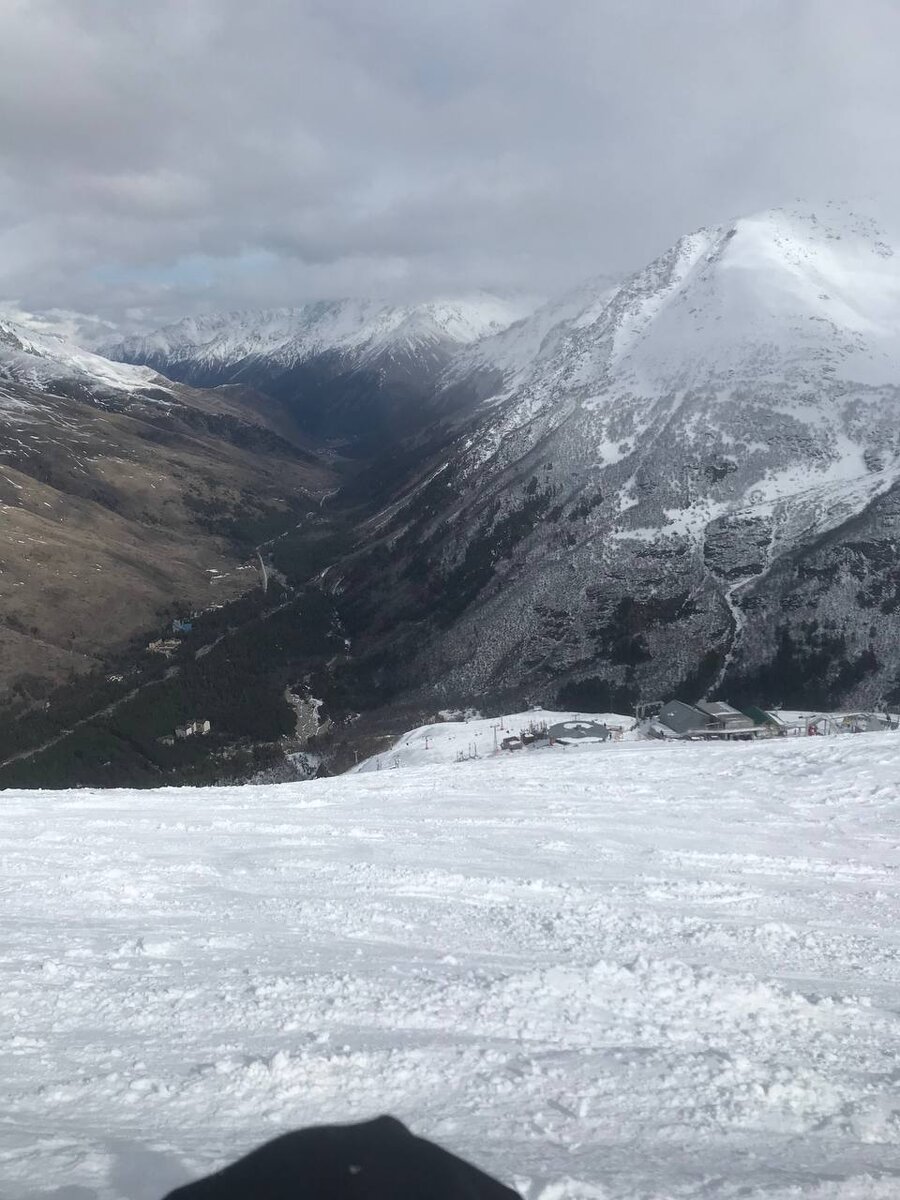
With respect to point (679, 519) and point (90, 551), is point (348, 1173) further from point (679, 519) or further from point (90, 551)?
point (90, 551)

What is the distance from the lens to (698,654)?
7825 cm

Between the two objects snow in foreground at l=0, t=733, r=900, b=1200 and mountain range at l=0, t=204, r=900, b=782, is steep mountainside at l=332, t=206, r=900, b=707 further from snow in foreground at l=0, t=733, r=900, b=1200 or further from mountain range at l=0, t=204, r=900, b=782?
snow in foreground at l=0, t=733, r=900, b=1200

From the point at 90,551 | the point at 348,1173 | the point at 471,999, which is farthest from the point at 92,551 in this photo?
→ the point at 348,1173

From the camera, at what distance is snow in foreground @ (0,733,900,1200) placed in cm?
594

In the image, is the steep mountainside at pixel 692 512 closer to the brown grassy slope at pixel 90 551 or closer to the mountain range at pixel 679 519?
the mountain range at pixel 679 519

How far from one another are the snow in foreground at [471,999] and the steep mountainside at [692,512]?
62788 mm

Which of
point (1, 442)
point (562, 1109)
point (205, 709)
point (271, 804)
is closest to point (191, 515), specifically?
point (1, 442)

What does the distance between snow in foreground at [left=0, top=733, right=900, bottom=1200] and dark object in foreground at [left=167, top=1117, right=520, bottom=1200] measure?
0.58 feet

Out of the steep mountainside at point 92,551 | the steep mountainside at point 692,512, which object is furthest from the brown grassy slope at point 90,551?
the steep mountainside at point 692,512

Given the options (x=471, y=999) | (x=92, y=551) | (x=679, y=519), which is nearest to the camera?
(x=471, y=999)

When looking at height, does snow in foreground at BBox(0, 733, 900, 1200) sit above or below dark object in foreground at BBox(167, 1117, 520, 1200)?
below

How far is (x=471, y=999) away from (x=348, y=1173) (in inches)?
109

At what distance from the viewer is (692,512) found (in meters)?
97.4

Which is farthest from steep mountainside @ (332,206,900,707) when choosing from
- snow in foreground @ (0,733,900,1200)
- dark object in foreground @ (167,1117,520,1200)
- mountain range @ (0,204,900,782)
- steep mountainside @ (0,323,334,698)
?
dark object in foreground @ (167,1117,520,1200)
